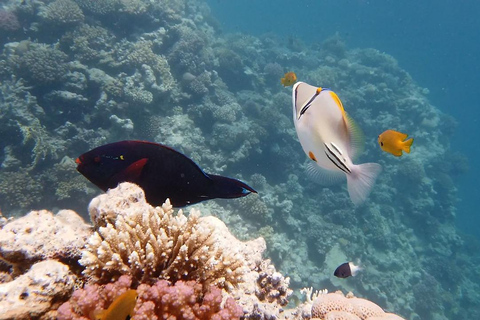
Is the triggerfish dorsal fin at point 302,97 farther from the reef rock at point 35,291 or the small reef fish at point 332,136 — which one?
the reef rock at point 35,291

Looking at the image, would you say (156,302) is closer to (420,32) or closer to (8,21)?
(8,21)

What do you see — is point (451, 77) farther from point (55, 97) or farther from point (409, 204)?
point (55, 97)

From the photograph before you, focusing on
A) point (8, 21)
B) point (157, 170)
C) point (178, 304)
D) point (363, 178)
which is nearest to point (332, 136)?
point (363, 178)

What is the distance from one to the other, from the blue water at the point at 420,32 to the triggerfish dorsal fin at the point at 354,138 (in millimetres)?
50027

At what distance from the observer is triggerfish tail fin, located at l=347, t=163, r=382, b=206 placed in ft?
4.11

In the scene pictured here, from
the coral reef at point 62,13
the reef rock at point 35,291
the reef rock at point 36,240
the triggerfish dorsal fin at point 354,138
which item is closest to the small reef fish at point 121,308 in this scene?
the reef rock at point 35,291

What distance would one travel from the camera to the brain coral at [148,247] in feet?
5.80

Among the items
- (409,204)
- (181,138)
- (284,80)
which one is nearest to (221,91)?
(181,138)

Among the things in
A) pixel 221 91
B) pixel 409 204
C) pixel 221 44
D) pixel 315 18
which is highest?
pixel 315 18

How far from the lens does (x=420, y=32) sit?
220 ft

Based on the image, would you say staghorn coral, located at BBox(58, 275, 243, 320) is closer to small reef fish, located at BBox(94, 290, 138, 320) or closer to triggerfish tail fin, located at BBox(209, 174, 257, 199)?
small reef fish, located at BBox(94, 290, 138, 320)

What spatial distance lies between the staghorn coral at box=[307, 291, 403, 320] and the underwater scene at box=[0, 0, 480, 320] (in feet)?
0.07

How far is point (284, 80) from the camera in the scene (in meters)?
8.23

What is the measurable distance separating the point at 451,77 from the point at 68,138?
3051 inches
